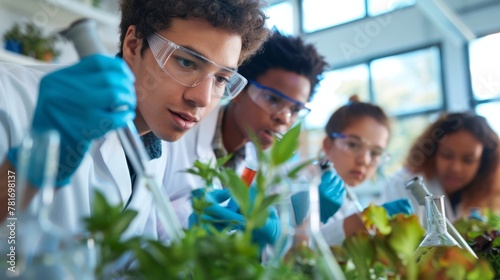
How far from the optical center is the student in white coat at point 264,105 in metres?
1.69

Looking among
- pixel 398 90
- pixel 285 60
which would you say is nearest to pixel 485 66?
pixel 398 90

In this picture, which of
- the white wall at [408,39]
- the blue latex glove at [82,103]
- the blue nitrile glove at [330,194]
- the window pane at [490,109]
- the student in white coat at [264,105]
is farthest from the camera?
the white wall at [408,39]

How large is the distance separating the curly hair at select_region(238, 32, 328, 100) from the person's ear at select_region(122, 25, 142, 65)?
65 cm

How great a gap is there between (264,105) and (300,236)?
1277 mm

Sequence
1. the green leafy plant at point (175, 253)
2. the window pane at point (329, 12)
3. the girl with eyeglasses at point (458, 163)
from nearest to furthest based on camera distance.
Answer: the green leafy plant at point (175, 253) → the girl with eyeglasses at point (458, 163) → the window pane at point (329, 12)

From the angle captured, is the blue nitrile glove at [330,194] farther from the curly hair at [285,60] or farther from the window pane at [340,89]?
the window pane at [340,89]

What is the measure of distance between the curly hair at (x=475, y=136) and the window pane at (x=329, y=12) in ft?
13.6

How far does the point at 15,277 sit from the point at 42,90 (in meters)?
0.30

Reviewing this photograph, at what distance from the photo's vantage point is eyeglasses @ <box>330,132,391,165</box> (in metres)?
2.03

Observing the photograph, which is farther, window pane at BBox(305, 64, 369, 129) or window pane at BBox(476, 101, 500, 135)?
window pane at BBox(305, 64, 369, 129)

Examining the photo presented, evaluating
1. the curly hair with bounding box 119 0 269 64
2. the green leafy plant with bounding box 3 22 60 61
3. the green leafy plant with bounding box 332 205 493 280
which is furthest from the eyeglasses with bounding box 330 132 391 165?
the green leafy plant with bounding box 3 22 60 61

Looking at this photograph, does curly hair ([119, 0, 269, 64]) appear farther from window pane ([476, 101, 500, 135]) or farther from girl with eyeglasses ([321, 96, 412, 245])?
window pane ([476, 101, 500, 135])

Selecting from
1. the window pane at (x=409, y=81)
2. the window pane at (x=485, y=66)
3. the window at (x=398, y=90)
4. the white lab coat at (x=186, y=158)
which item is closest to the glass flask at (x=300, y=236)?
the white lab coat at (x=186, y=158)

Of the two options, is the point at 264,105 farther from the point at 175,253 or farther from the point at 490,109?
the point at 490,109
